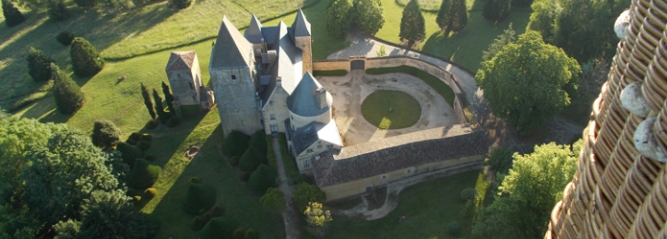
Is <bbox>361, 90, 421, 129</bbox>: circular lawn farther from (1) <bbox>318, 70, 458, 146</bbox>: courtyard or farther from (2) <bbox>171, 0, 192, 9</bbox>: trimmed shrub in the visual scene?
(2) <bbox>171, 0, 192, 9</bbox>: trimmed shrub

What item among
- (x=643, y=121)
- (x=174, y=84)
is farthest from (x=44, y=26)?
(x=643, y=121)

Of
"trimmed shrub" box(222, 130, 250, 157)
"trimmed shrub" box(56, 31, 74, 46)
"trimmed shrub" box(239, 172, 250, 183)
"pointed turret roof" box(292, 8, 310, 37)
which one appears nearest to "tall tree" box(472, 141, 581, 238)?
"trimmed shrub" box(239, 172, 250, 183)

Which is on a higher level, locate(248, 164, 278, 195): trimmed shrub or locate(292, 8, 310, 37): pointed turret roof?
locate(292, 8, 310, 37): pointed turret roof

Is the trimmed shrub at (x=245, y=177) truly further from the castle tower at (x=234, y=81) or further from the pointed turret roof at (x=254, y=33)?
the pointed turret roof at (x=254, y=33)

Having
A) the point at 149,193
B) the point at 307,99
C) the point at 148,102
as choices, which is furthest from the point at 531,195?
the point at 148,102

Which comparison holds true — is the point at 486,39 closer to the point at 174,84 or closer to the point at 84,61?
the point at 174,84

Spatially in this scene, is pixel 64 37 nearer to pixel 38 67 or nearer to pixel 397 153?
pixel 38 67
